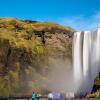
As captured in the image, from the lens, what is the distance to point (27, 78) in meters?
107

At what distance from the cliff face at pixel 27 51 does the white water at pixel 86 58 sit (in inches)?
796

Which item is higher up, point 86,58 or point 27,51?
point 27,51

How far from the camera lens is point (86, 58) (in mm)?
86062

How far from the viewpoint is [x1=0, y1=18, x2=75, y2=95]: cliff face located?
10650 centimetres

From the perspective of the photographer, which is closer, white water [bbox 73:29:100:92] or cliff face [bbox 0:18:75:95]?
white water [bbox 73:29:100:92]

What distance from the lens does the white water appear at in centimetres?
8275

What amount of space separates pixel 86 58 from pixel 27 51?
88.8 ft

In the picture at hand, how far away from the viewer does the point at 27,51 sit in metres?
109

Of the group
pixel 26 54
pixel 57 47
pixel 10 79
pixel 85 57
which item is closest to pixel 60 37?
pixel 57 47

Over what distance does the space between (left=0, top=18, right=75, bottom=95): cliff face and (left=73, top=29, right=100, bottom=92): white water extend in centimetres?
2023

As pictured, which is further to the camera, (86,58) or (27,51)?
(27,51)

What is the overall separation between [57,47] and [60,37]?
3.11 metres

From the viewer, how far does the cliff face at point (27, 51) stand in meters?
106

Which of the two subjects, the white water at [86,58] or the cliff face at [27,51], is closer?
the white water at [86,58]
